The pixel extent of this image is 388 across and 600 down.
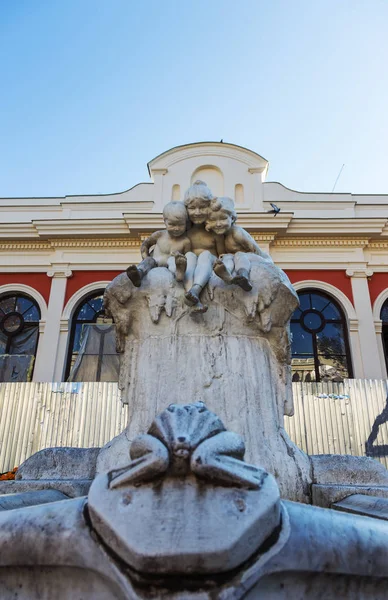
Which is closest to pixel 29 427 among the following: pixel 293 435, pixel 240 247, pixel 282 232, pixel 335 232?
pixel 293 435

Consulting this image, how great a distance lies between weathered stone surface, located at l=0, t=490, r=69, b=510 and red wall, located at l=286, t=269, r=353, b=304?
11.5 meters

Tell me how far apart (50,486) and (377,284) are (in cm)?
1236

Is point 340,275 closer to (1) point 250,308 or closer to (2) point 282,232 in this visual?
(2) point 282,232

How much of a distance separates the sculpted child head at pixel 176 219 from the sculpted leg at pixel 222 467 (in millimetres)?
2064

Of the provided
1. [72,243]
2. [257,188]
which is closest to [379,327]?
[257,188]

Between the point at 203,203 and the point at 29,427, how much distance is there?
7.36 meters

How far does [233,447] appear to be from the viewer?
112 cm

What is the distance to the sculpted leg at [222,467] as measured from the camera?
995mm

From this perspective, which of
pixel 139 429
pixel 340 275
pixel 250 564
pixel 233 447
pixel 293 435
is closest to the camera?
pixel 250 564

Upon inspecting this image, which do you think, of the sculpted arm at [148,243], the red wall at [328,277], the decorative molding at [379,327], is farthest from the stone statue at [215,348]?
the red wall at [328,277]

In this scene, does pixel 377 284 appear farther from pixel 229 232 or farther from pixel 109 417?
pixel 229 232

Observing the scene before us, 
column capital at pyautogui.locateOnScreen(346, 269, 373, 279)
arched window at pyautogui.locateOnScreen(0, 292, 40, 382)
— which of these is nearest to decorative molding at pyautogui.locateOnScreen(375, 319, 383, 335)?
column capital at pyautogui.locateOnScreen(346, 269, 373, 279)

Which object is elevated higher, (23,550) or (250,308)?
(250,308)

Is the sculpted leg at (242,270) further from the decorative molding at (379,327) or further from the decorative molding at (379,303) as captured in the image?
the decorative molding at (379,303)
